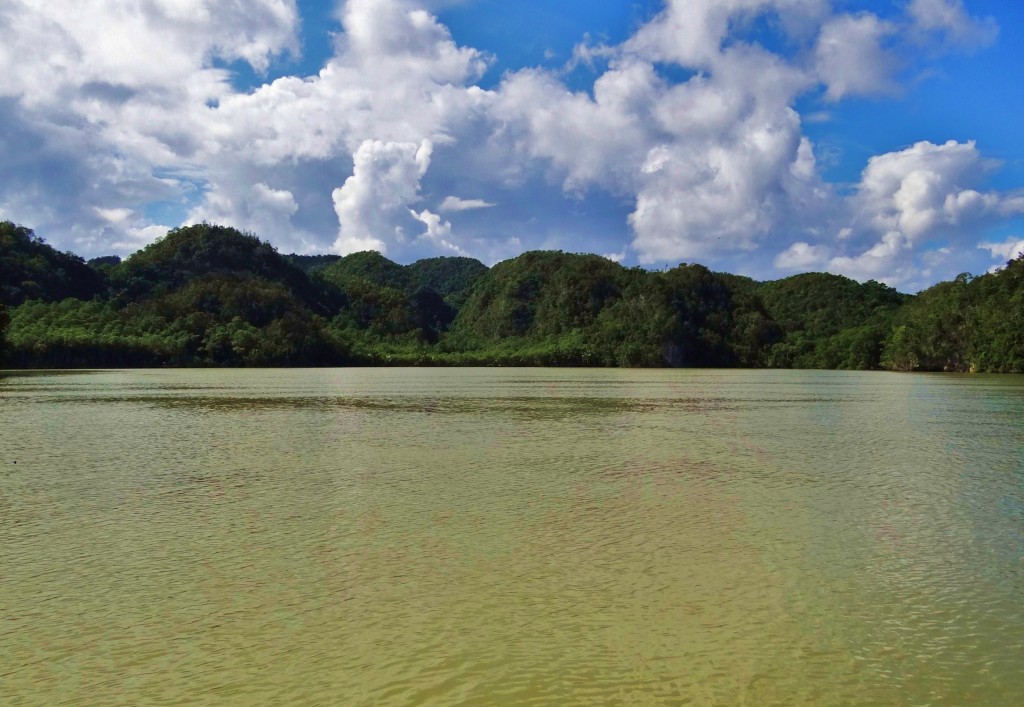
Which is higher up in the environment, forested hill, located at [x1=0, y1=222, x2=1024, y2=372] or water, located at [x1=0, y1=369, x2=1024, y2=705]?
forested hill, located at [x1=0, y1=222, x2=1024, y2=372]

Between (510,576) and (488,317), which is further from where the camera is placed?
(488,317)

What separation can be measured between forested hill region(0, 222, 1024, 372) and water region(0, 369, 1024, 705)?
224 ft

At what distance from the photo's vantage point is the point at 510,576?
784 centimetres

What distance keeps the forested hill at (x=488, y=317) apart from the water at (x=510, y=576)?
68.4 m

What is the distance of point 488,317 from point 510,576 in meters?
176

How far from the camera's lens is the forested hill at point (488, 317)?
93.2 metres

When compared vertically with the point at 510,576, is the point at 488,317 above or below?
above

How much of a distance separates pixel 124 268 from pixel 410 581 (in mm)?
159510

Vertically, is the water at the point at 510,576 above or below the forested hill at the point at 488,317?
below

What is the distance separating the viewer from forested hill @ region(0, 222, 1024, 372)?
3671 inches

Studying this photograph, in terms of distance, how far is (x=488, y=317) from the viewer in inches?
7215

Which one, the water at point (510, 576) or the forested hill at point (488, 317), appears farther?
the forested hill at point (488, 317)

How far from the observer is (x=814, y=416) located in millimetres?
27844

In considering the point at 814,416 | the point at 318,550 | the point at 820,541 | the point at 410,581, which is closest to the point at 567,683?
the point at 410,581
